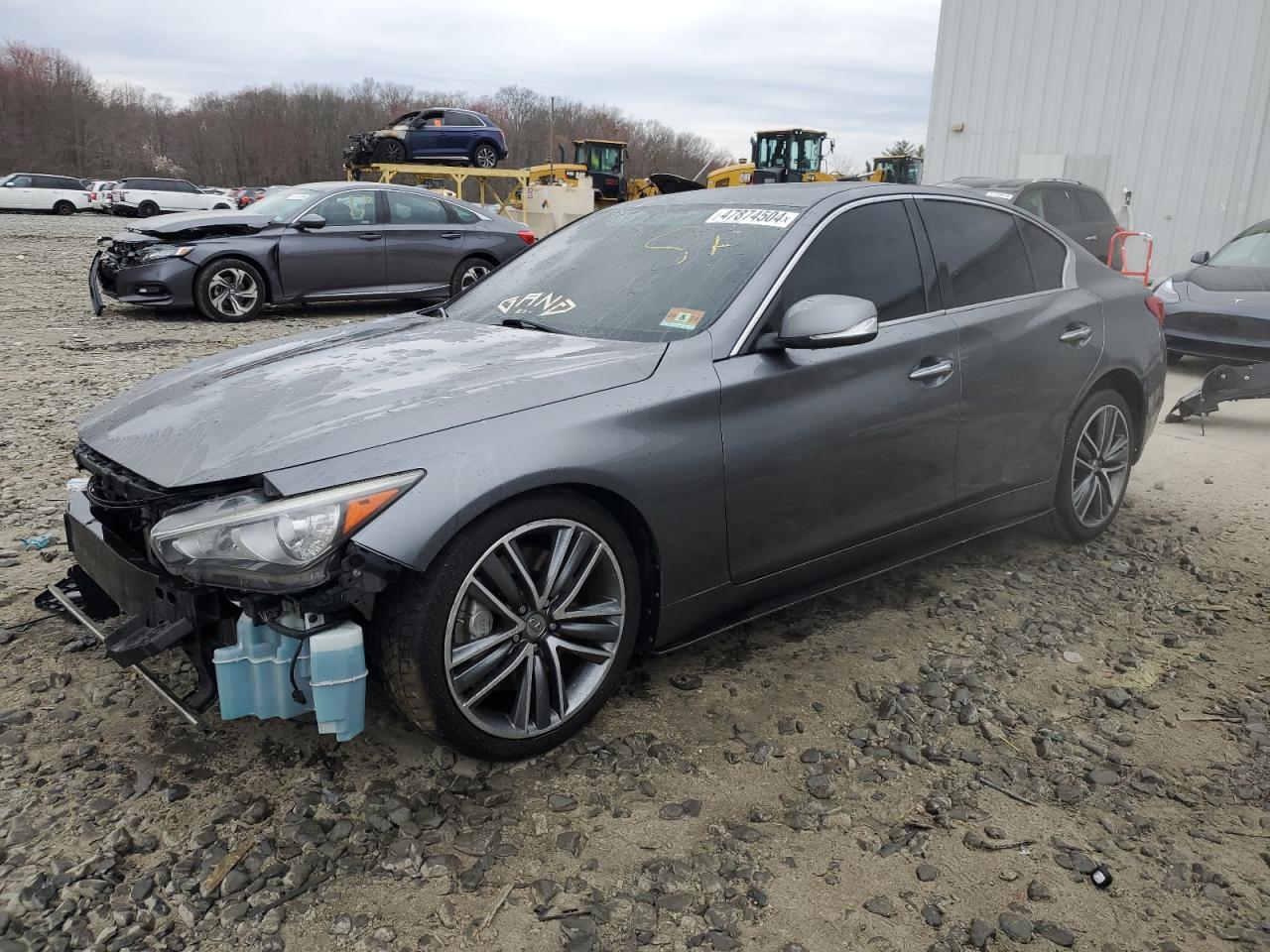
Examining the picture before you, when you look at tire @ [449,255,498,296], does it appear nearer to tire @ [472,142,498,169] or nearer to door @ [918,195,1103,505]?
door @ [918,195,1103,505]

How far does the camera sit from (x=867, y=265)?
3383mm

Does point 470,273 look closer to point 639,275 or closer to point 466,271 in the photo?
point 466,271

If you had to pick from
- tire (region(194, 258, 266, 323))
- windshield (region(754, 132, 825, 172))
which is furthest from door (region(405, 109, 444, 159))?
tire (region(194, 258, 266, 323))

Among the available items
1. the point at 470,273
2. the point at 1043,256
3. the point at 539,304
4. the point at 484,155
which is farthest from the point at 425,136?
the point at 539,304

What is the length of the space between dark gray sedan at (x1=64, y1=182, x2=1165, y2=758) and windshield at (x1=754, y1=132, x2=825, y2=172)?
2100cm

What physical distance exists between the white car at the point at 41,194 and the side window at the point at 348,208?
32.7 meters

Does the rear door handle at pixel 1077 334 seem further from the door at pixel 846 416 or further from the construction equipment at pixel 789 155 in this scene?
the construction equipment at pixel 789 155

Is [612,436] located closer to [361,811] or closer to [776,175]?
[361,811]

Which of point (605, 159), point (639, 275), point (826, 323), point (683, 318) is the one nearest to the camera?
point (826, 323)

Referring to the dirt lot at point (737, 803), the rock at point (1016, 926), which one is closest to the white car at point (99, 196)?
the dirt lot at point (737, 803)

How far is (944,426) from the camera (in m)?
3.46

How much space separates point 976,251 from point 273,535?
2.86 metres

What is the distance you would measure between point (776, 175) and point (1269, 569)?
1948 centimetres

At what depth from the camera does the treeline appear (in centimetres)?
6831
